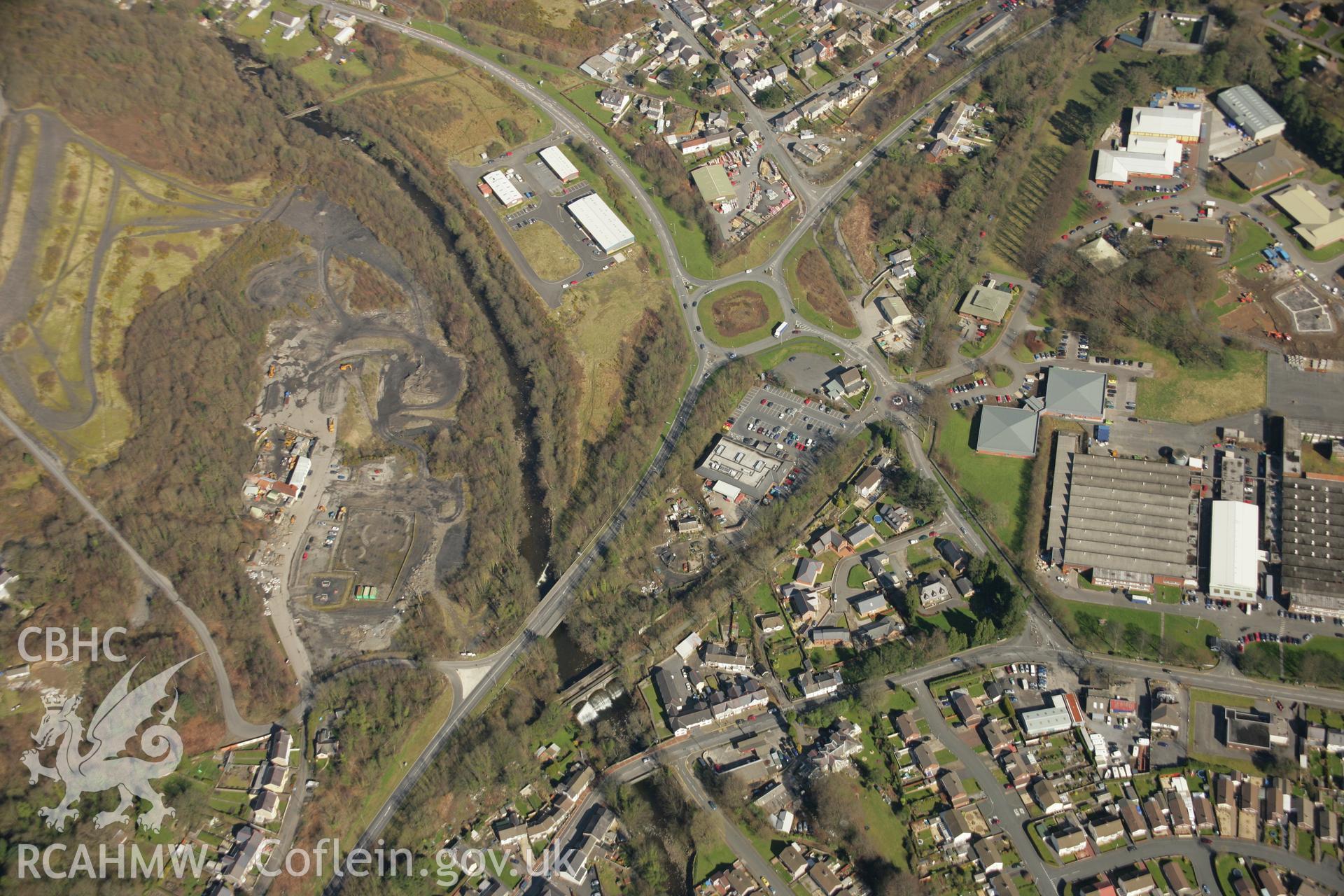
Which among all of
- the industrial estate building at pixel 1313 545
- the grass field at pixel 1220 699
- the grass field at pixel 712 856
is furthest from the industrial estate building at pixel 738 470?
the industrial estate building at pixel 1313 545

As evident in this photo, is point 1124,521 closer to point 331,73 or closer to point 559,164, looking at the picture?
point 559,164

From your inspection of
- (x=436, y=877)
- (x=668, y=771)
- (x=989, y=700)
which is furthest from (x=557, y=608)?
(x=989, y=700)

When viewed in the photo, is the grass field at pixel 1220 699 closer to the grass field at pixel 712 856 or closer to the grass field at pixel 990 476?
the grass field at pixel 990 476

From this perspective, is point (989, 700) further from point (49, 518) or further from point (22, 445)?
point (22, 445)

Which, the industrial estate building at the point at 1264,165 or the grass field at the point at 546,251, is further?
the grass field at the point at 546,251

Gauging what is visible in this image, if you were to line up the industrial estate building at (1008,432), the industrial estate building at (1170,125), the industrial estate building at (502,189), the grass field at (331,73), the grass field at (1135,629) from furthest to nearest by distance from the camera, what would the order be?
the grass field at (331,73)
the industrial estate building at (502,189)
the industrial estate building at (1170,125)
the industrial estate building at (1008,432)
the grass field at (1135,629)

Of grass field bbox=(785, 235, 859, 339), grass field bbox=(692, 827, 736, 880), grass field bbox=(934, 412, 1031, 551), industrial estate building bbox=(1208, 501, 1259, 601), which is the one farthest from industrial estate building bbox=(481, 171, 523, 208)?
industrial estate building bbox=(1208, 501, 1259, 601)

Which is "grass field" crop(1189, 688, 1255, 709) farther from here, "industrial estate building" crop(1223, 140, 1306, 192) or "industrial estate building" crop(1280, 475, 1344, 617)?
"industrial estate building" crop(1223, 140, 1306, 192)
